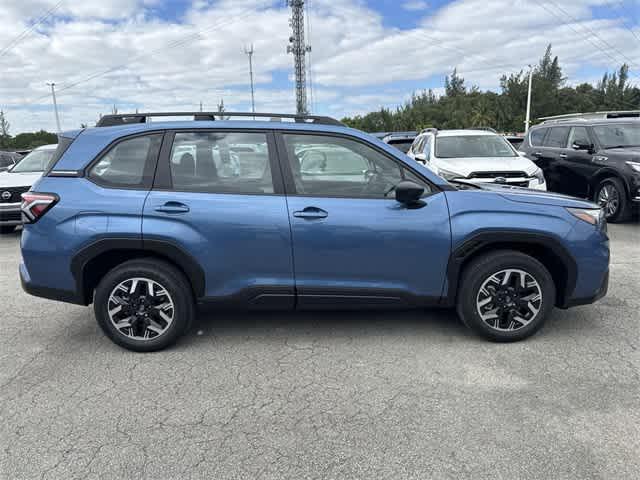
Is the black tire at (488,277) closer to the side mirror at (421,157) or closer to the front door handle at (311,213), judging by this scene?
the front door handle at (311,213)

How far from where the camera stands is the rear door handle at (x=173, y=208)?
11.7 ft

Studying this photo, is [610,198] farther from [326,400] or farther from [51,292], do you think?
[51,292]

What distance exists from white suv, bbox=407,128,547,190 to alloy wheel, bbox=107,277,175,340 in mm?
5808

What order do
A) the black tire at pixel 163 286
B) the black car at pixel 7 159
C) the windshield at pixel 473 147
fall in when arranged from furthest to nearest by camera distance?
the black car at pixel 7 159 < the windshield at pixel 473 147 < the black tire at pixel 163 286

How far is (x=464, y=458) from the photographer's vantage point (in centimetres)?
251

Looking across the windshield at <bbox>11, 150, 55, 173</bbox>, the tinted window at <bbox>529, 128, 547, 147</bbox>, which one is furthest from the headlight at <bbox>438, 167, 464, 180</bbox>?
the windshield at <bbox>11, 150, 55, 173</bbox>

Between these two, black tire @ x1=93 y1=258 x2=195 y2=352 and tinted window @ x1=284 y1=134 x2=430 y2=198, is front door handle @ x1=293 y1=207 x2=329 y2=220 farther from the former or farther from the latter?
black tire @ x1=93 y1=258 x2=195 y2=352

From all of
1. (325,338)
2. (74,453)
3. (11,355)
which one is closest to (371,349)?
(325,338)

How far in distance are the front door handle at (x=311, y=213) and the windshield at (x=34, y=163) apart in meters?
8.24

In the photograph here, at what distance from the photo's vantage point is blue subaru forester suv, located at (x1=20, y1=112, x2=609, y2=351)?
3.57 m

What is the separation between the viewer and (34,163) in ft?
32.8

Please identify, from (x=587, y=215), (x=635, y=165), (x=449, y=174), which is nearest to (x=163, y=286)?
(x=587, y=215)

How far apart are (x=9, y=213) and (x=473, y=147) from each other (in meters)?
8.53

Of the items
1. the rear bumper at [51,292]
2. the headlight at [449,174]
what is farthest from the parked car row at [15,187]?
the headlight at [449,174]
